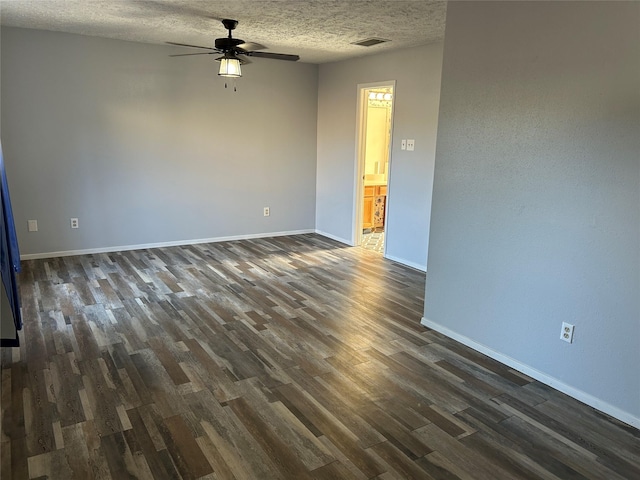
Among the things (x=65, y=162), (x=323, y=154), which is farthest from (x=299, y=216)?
(x=65, y=162)

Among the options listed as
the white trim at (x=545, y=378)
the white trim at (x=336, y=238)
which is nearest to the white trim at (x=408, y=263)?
the white trim at (x=336, y=238)

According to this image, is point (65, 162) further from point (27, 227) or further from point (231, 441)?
point (231, 441)

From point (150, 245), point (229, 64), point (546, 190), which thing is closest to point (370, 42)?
point (229, 64)

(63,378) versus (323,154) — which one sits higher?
(323,154)

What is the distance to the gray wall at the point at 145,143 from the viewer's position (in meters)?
5.05

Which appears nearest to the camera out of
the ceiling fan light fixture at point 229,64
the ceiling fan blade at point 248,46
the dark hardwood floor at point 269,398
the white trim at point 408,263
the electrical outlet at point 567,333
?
the dark hardwood floor at point 269,398

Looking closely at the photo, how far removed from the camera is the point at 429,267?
367cm

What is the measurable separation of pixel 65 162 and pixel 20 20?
4.90ft

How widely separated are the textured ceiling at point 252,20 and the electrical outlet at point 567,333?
7.92 feet

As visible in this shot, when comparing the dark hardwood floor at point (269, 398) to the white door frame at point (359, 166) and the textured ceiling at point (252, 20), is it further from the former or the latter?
the textured ceiling at point (252, 20)

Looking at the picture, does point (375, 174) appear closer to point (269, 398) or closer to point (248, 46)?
→ point (248, 46)

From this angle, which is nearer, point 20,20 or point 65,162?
point 20,20

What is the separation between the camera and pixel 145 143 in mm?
5680

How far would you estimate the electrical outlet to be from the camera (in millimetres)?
2742
